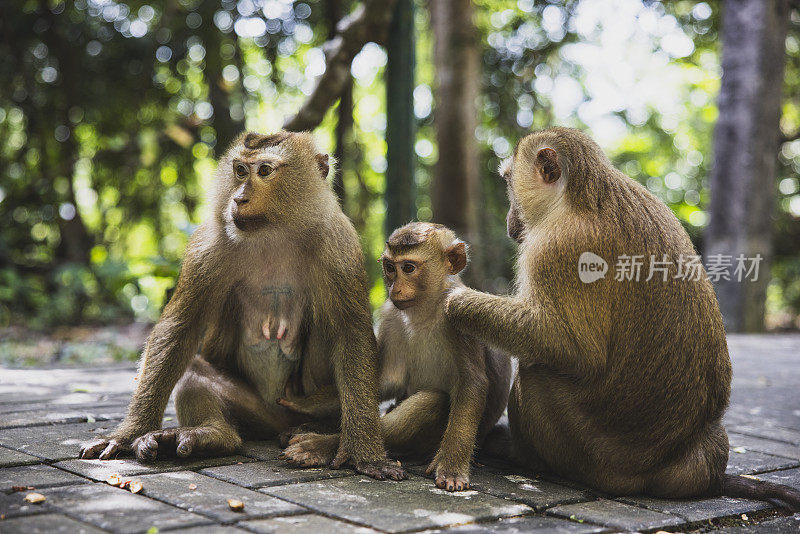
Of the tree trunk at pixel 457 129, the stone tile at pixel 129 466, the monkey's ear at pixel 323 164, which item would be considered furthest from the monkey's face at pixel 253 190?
the tree trunk at pixel 457 129

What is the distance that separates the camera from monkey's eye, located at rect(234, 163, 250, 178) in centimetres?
401

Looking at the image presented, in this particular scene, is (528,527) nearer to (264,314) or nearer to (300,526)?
(300,526)

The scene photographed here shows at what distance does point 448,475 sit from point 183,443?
3.79ft

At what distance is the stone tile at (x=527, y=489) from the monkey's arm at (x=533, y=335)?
512 millimetres

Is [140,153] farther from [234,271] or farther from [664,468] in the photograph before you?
[664,468]

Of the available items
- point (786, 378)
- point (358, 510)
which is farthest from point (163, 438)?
point (786, 378)

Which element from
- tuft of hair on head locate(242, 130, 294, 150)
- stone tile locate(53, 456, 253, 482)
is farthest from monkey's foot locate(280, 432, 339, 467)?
tuft of hair on head locate(242, 130, 294, 150)

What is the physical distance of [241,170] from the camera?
403 cm

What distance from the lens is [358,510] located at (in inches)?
121

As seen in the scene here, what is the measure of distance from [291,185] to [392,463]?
1386 millimetres

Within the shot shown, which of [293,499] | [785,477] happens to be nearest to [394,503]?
[293,499]

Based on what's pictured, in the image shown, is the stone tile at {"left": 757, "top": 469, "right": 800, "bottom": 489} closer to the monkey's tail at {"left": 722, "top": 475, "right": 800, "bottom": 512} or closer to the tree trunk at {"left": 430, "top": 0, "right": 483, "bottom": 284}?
the monkey's tail at {"left": 722, "top": 475, "right": 800, "bottom": 512}

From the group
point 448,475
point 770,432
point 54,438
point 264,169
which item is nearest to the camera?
point 448,475

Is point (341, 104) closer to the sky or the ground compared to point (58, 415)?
closer to the sky
